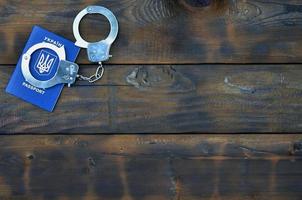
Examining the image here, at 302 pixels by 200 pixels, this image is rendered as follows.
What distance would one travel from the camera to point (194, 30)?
1.02m

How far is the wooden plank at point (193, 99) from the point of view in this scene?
3.34 feet

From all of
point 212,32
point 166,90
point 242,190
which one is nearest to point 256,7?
point 212,32

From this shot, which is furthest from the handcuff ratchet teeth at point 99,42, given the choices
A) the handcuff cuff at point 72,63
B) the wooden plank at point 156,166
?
the wooden plank at point 156,166

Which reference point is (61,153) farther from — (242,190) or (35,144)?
(242,190)

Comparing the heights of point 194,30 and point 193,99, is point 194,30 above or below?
above

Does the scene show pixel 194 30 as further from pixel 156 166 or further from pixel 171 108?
pixel 156 166

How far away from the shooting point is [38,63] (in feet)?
3.34

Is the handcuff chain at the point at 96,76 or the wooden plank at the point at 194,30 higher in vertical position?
the wooden plank at the point at 194,30

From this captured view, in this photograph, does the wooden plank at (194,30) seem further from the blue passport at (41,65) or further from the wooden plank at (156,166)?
the wooden plank at (156,166)

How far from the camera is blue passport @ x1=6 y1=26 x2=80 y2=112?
102 cm

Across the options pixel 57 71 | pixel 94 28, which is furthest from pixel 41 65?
pixel 94 28

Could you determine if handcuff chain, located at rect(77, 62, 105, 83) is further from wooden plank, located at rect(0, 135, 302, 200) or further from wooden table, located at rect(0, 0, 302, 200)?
wooden plank, located at rect(0, 135, 302, 200)

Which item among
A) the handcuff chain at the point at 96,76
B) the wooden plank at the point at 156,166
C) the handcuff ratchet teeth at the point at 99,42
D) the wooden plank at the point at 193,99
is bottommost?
the wooden plank at the point at 156,166

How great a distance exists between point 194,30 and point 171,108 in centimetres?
18
